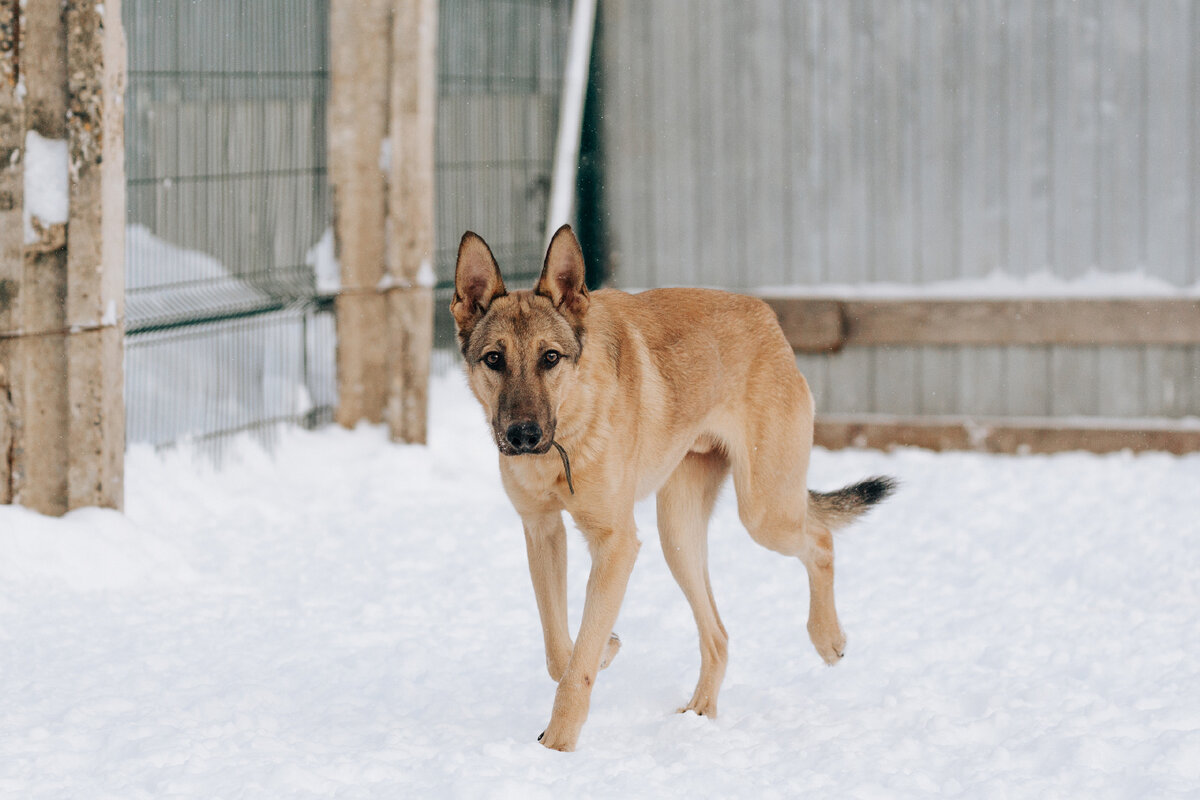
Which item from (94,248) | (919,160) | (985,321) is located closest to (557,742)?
(94,248)

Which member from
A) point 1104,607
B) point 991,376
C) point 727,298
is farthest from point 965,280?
point 727,298

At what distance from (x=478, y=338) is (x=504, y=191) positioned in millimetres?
5699

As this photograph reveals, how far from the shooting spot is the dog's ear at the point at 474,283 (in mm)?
4191

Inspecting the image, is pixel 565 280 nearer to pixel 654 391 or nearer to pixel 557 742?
pixel 654 391

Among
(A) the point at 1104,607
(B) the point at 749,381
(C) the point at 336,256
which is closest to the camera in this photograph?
(B) the point at 749,381

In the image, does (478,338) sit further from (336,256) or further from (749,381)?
(336,256)

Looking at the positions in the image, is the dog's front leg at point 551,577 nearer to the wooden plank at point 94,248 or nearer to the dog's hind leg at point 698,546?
the dog's hind leg at point 698,546

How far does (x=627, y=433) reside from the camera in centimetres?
425

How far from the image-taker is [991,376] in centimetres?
884

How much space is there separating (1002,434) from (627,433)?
16.4ft

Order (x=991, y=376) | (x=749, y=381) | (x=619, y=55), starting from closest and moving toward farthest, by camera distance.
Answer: (x=749, y=381)
(x=991, y=376)
(x=619, y=55)

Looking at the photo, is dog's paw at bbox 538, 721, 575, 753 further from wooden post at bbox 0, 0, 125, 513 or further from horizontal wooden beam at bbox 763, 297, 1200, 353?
horizontal wooden beam at bbox 763, 297, 1200, 353

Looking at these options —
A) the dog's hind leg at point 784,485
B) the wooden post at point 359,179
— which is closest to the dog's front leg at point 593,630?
the dog's hind leg at point 784,485

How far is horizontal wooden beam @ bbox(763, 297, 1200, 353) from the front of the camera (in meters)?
8.44
